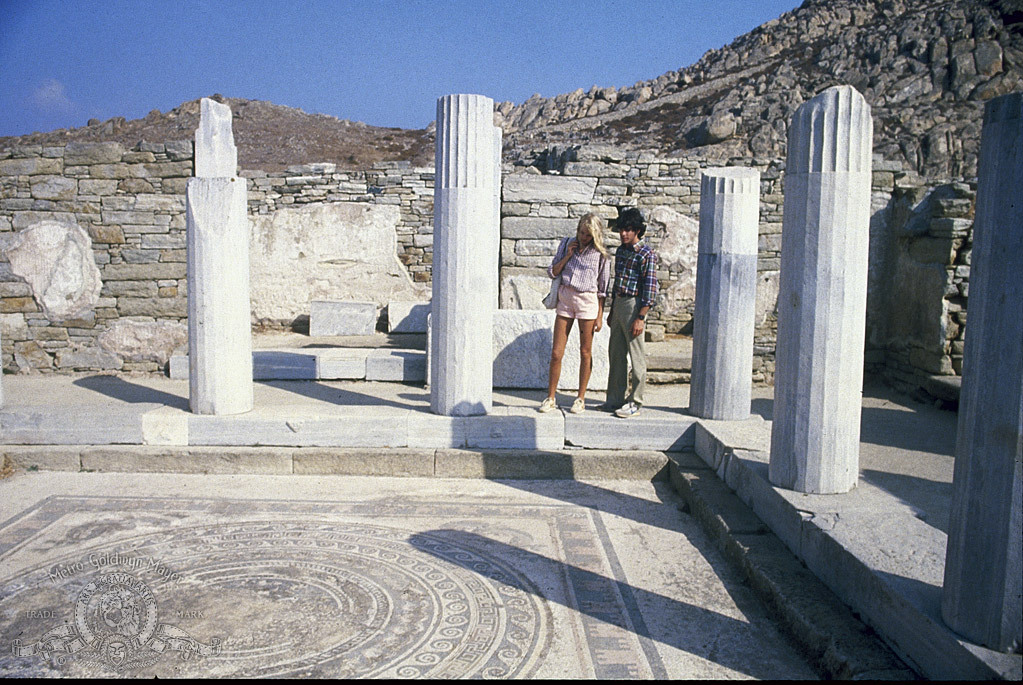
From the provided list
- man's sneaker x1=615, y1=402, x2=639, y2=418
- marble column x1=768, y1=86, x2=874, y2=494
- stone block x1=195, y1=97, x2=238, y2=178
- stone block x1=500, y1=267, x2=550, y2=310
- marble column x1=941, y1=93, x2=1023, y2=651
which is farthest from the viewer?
stone block x1=500, y1=267, x2=550, y2=310

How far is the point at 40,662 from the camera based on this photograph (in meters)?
3.28

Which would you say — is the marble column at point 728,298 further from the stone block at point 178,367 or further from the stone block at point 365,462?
the stone block at point 178,367

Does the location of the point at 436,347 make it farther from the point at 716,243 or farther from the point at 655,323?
the point at 655,323

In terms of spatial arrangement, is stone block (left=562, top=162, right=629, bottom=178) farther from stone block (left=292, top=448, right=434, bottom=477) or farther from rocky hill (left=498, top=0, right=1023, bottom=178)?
rocky hill (left=498, top=0, right=1023, bottom=178)

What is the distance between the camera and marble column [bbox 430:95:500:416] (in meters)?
6.18

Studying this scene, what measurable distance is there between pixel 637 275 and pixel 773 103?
17008 mm

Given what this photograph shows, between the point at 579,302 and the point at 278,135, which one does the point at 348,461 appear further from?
the point at 278,135

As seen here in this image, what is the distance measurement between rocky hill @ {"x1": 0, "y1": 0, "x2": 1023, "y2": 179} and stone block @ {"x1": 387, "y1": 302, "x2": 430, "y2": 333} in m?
4.46

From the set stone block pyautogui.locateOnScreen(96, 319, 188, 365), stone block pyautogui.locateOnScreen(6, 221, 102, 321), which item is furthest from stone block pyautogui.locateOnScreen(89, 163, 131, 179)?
stone block pyautogui.locateOnScreen(96, 319, 188, 365)

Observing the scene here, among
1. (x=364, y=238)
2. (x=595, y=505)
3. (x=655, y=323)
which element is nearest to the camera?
(x=595, y=505)

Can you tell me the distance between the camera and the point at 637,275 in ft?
20.8

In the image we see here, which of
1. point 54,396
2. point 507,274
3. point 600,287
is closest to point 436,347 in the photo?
point 600,287

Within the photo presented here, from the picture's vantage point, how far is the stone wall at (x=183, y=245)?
879 centimetres

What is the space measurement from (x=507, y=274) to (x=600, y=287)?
9.80 ft
